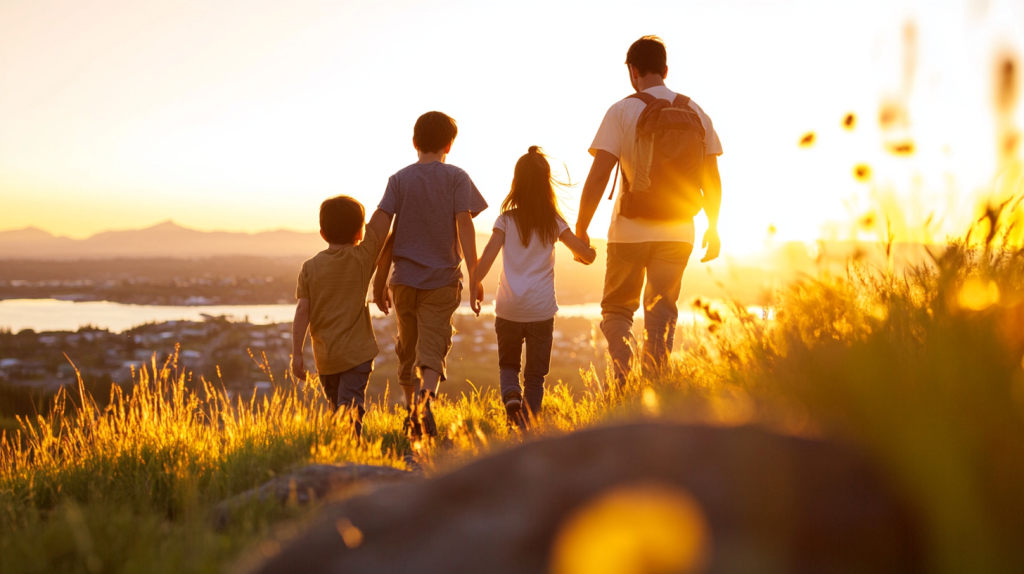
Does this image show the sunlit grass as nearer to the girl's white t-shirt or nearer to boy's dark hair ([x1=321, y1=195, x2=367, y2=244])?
the girl's white t-shirt

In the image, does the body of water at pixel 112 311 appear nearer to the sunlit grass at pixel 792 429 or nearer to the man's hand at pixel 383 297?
the man's hand at pixel 383 297

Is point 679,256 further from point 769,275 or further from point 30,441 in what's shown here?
point 30,441

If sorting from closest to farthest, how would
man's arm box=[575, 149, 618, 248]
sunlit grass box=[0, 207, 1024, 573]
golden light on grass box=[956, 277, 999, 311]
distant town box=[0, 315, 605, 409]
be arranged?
sunlit grass box=[0, 207, 1024, 573] < golden light on grass box=[956, 277, 999, 311] < man's arm box=[575, 149, 618, 248] < distant town box=[0, 315, 605, 409]

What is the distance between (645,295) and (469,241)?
4.82ft

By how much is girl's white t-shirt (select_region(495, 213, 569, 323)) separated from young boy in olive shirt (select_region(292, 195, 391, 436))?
3.58 ft

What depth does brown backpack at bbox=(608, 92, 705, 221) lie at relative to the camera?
448cm

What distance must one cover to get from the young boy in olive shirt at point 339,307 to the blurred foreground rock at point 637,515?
332 cm

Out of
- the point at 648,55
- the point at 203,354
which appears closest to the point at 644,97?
the point at 648,55

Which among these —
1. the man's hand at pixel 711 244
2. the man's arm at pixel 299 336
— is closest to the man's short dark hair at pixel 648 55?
the man's hand at pixel 711 244

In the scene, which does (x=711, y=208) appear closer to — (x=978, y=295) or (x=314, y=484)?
(x=978, y=295)

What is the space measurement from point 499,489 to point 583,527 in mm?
211

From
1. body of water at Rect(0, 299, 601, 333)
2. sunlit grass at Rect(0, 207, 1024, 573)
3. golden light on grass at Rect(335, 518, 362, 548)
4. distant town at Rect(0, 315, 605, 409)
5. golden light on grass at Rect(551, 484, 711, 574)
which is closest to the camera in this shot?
golden light on grass at Rect(551, 484, 711, 574)

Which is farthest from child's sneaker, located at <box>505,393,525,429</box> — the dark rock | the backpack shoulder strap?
the backpack shoulder strap

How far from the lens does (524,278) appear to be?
16.2 feet
